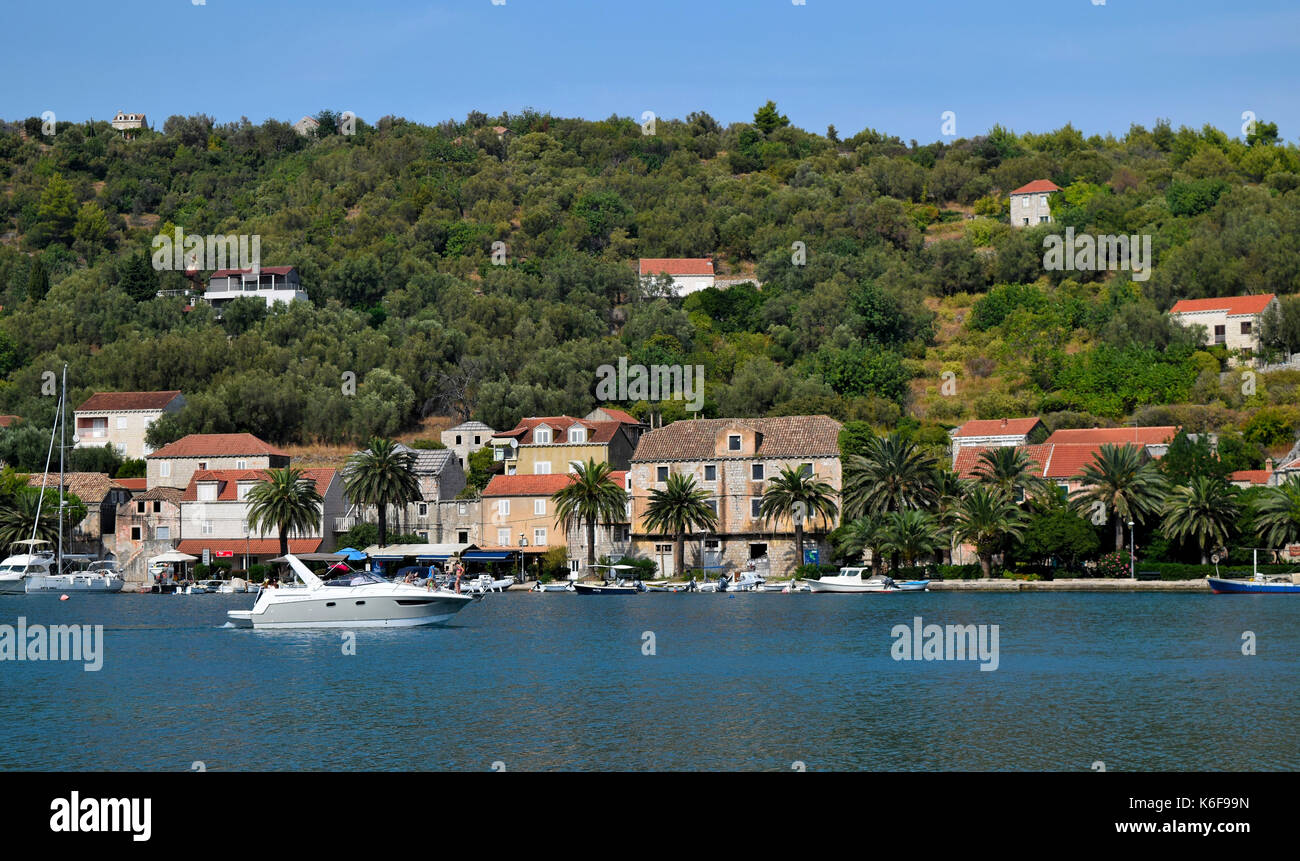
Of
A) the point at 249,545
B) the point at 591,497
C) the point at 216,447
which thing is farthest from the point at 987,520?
the point at 216,447

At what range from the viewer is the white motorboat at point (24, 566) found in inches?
3265

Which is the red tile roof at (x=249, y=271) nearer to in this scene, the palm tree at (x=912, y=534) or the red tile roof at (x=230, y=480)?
the red tile roof at (x=230, y=480)

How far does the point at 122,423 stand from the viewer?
108312 mm

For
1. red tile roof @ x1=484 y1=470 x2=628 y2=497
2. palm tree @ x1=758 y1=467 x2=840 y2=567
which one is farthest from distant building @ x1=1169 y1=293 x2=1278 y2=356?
red tile roof @ x1=484 y1=470 x2=628 y2=497

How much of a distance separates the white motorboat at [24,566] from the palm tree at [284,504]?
12423 millimetres

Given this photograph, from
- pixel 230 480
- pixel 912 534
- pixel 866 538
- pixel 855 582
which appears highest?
pixel 230 480

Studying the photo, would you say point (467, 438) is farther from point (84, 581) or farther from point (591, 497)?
point (84, 581)

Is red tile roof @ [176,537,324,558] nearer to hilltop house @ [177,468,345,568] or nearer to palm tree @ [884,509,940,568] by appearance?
hilltop house @ [177,468,345,568]

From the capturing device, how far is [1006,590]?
74.9 m

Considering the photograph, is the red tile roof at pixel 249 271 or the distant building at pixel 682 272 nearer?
the red tile roof at pixel 249 271

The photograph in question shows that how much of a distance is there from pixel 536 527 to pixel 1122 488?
35.8 m

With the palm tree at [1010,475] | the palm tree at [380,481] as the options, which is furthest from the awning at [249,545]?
the palm tree at [1010,475]

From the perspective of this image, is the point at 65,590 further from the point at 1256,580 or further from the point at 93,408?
the point at 1256,580
